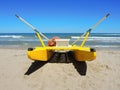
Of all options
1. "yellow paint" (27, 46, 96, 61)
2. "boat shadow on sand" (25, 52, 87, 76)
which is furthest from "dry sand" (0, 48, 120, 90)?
"yellow paint" (27, 46, 96, 61)

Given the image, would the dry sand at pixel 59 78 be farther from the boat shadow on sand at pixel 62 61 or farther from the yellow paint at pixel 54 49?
the yellow paint at pixel 54 49

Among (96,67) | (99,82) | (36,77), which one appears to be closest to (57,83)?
(36,77)

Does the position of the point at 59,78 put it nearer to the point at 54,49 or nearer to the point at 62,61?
the point at 54,49

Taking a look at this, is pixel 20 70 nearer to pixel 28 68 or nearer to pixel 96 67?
pixel 28 68

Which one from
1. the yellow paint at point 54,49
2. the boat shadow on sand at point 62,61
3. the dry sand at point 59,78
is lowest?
the dry sand at point 59,78

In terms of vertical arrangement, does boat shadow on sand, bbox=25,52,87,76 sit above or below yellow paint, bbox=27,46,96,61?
below

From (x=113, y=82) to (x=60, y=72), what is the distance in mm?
1626

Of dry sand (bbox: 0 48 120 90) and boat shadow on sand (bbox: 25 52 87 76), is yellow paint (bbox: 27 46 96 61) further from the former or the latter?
dry sand (bbox: 0 48 120 90)

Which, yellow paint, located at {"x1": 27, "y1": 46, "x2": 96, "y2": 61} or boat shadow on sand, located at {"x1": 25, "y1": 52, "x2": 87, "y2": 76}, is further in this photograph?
boat shadow on sand, located at {"x1": 25, "y1": 52, "x2": 87, "y2": 76}

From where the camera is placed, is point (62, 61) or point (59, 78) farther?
point (62, 61)

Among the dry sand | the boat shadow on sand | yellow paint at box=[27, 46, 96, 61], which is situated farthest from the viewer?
the boat shadow on sand

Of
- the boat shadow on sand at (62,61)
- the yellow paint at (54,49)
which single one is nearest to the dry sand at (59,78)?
the boat shadow on sand at (62,61)

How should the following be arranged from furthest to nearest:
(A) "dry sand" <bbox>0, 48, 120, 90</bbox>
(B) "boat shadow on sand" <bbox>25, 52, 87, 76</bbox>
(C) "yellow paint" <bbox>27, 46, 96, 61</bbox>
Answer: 1. (B) "boat shadow on sand" <bbox>25, 52, 87, 76</bbox>
2. (C) "yellow paint" <bbox>27, 46, 96, 61</bbox>
3. (A) "dry sand" <bbox>0, 48, 120, 90</bbox>

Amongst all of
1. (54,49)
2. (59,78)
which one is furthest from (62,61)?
(59,78)
